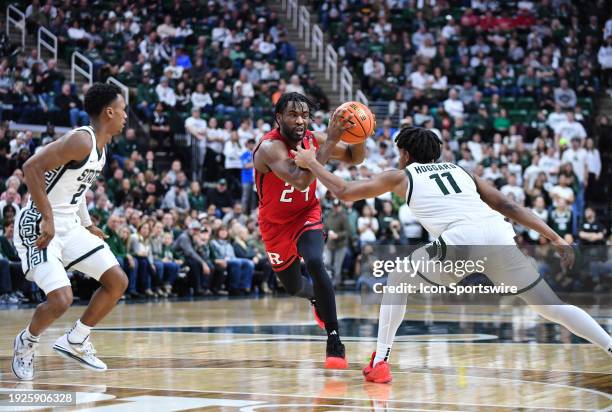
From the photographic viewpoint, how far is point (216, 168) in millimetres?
19875

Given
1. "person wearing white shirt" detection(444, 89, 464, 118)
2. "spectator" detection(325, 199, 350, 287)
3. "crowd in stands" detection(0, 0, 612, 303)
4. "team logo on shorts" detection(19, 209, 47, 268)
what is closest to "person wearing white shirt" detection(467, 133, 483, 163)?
"crowd in stands" detection(0, 0, 612, 303)

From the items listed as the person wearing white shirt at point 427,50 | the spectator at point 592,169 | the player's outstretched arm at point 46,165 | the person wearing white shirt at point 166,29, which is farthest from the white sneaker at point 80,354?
the person wearing white shirt at point 427,50

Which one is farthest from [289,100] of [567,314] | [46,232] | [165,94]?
[165,94]

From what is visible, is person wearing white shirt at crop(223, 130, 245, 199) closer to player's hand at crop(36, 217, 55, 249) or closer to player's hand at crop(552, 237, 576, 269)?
player's hand at crop(36, 217, 55, 249)

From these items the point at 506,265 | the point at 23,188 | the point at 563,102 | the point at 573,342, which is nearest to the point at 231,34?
the point at 563,102

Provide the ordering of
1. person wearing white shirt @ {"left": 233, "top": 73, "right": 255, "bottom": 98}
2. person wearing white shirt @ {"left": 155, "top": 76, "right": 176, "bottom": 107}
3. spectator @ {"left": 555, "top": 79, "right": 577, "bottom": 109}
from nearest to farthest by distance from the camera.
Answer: person wearing white shirt @ {"left": 155, "top": 76, "right": 176, "bottom": 107} → person wearing white shirt @ {"left": 233, "top": 73, "right": 255, "bottom": 98} → spectator @ {"left": 555, "top": 79, "right": 577, "bottom": 109}

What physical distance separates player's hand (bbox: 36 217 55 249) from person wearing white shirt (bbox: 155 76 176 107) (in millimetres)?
14027

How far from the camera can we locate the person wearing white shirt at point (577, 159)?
19.9 meters

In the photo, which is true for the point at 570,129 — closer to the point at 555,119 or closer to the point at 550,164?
the point at 555,119

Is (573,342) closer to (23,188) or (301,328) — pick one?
(301,328)

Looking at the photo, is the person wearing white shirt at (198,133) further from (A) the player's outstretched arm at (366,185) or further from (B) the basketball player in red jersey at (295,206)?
(A) the player's outstretched arm at (366,185)

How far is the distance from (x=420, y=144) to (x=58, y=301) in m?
2.58

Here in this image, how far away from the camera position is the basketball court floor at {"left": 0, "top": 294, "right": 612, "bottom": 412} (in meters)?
5.62

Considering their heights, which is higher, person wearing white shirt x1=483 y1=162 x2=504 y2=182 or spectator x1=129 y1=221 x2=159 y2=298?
person wearing white shirt x1=483 y1=162 x2=504 y2=182
